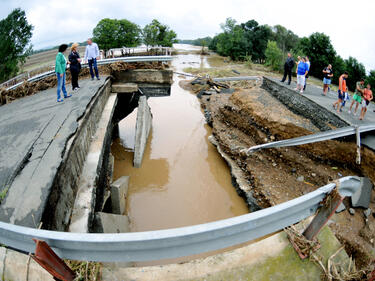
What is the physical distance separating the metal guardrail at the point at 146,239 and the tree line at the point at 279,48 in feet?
100

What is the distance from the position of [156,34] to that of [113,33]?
12536 millimetres

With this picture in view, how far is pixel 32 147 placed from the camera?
4062 millimetres

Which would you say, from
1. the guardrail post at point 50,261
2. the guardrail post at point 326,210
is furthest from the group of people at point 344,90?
the guardrail post at point 50,261

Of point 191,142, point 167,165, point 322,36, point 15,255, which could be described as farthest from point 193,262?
point 322,36

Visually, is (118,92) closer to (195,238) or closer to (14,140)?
(14,140)

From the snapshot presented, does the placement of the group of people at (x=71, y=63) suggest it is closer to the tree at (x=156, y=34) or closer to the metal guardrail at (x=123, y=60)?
the metal guardrail at (x=123, y=60)

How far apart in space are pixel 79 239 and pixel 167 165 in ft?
29.3

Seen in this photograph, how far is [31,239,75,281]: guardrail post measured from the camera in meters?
1.42

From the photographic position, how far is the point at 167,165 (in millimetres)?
10352

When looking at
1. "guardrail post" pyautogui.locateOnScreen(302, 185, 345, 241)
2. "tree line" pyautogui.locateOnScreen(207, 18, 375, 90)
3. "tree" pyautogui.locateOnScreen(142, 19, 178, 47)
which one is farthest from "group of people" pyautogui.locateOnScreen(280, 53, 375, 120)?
"tree" pyautogui.locateOnScreen(142, 19, 178, 47)

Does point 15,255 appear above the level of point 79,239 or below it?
below

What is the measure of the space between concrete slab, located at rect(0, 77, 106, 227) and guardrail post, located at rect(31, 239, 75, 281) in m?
1.13

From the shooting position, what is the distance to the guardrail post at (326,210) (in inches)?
72.9

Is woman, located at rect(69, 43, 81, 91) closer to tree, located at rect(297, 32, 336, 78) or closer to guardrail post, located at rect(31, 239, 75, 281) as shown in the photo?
guardrail post, located at rect(31, 239, 75, 281)
